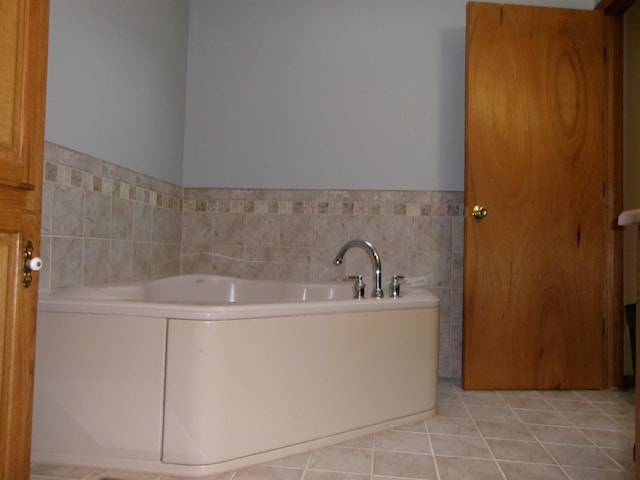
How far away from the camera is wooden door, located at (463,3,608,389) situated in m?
2.33

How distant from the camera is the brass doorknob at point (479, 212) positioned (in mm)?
2320

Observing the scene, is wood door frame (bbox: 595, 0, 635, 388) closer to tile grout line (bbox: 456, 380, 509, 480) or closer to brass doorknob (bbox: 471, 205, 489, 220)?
brass doorknob (bbox: 471, 205, 489, 220)

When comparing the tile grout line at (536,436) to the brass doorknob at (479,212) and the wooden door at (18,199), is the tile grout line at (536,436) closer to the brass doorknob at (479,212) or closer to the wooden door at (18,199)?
the brass doorknob at (479,212)

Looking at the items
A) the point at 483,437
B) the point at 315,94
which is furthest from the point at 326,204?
the point at 483,437

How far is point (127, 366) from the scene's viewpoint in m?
1.40

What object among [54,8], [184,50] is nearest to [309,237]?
[184,50]

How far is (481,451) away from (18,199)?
1564 millimetres

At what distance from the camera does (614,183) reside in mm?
→ 2389

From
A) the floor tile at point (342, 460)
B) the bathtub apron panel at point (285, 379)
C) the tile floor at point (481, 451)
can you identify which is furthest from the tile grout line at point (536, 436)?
the floor tile at point (342, 460)

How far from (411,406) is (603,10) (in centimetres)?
225

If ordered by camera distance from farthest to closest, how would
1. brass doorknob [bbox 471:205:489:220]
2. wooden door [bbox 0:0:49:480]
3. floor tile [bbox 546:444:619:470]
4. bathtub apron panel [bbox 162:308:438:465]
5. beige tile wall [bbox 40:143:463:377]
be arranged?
beige tile wall [bbox 40:143:463:377] < brass doorknob [bbox 471:205:489:220] < floor tile [bbox 546:444:619:470] < bathtub apron panel [bbox 162:308:438:465] < wooden door [bbox 0:0:49:480]

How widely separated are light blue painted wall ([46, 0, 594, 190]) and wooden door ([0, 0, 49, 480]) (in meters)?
1.59

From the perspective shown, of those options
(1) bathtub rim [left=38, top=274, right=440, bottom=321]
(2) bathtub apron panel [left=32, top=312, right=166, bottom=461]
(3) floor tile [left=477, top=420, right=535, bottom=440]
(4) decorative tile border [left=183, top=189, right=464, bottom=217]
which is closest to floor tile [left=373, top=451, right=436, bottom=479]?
(3) floor tile [left=477, top=420, right=535, bottom=440]

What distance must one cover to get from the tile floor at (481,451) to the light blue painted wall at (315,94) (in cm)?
125
